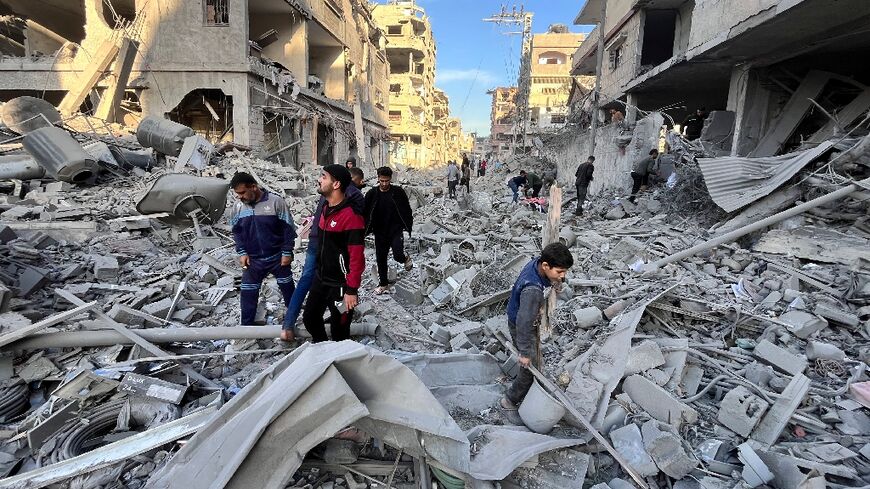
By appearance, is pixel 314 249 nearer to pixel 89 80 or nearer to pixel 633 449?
pixel 633 449

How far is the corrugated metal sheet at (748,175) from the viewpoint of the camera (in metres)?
6.64

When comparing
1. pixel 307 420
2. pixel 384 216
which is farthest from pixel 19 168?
pixel 307 420

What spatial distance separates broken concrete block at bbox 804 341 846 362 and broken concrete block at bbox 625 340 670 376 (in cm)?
150

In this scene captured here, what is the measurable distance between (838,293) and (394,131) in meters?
41.1

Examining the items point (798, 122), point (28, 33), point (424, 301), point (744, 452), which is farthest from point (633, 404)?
point (28, 33)

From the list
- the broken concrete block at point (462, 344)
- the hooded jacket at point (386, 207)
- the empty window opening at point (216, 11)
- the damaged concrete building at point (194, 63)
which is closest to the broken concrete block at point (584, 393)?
the broken concrete block at point (462, 344)

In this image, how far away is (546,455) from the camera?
8.83 ft

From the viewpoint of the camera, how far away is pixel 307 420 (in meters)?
1.98

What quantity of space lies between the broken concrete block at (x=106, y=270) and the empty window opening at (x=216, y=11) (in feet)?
46.1

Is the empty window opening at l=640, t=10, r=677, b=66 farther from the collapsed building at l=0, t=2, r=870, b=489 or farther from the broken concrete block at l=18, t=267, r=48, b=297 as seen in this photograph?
the broken concrete block at l=18, t=267, r=48, b=297

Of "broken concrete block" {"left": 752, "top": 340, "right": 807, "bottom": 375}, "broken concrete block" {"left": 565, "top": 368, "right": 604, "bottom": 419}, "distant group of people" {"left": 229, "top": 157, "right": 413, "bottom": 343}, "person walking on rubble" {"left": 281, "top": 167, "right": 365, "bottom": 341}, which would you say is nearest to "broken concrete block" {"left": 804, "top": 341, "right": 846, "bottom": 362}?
"broken concrete block" {"left": 752, "top": 340, "right": 807, "bottom": 375}

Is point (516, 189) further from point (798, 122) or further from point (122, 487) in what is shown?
point (122, 487)

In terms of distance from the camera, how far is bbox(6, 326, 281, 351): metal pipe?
10.9 ft

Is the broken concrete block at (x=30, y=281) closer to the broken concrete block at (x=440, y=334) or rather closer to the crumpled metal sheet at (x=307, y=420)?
the crumpled metal sheet at (x=307, y=420)
